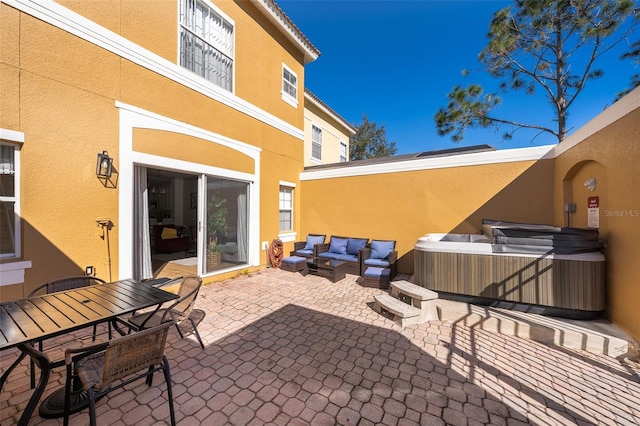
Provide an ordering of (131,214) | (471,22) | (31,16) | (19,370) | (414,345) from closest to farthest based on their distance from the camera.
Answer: (19,370)
(414,345)
(31,16)
(131,214)
(471,22)

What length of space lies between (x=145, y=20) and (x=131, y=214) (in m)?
3.68

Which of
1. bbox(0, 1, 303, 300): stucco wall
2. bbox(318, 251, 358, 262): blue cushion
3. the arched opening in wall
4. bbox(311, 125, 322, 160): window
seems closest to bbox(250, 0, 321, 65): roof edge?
bbox(0, 1, 303, 300): stucco wall

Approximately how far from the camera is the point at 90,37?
13.1 ft

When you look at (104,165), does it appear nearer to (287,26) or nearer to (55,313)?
(55,313)

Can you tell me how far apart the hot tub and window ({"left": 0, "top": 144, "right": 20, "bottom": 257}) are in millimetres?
6138

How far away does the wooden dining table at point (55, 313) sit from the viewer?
167 centimetres

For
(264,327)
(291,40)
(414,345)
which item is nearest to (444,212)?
(414,345)

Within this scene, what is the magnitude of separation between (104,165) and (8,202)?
1166mm

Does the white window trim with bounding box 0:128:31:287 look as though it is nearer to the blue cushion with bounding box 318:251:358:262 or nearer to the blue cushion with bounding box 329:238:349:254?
the blue cushion with bounding box 318:251:358:262

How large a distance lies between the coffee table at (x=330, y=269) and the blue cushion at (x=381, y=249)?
0.86m

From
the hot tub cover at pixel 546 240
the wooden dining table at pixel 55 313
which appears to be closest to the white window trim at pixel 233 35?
the wooden dining table at pixel 55 313

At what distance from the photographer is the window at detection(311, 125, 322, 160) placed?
1179cm

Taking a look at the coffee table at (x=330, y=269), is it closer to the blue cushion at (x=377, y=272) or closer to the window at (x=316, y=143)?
the blue cushion at (x=377, y=272)

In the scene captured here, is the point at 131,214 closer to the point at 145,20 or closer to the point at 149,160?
the point at 149,160
